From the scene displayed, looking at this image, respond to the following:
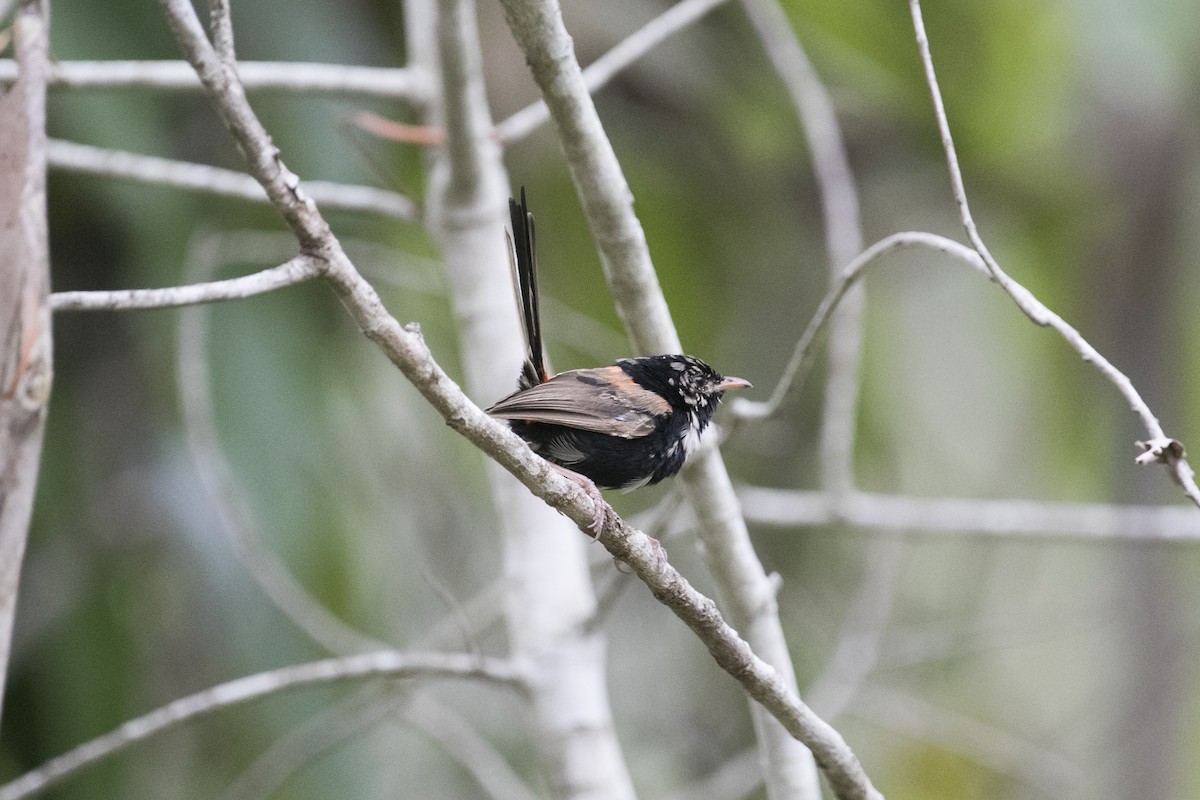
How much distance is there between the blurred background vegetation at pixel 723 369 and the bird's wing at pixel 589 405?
55.9 inches

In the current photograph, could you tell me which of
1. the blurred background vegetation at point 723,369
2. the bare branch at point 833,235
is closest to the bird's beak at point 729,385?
the bare branch at point 833,235

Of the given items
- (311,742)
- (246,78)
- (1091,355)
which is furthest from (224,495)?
(1091,355)

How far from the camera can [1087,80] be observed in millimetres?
6531

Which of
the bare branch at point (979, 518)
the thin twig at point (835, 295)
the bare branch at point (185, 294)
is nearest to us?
the bare branch at point (185, 294)

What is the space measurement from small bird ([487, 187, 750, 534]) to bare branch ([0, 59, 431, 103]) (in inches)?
40.2

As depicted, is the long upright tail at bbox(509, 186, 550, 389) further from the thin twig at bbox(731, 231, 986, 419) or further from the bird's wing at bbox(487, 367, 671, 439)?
the thin twig at bbox(731, 231, 986, 419)

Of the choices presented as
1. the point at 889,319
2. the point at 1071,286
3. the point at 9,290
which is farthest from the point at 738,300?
the point at 9,290

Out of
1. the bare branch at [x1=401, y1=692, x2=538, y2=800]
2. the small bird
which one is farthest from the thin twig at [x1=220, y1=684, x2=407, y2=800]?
the small bird

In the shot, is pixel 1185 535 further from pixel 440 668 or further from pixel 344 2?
pixel 344 2

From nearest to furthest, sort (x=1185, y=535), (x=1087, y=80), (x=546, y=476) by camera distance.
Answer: (x=546, y=476) < (x=1185, y=535) < (x=1087, y=80)

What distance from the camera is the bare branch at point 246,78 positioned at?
309 centimetres

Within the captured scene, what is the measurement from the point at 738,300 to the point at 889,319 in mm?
961

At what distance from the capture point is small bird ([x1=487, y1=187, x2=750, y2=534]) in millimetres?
2748

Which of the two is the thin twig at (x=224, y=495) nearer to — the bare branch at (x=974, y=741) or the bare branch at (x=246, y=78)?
the bare branch at (x=246, y=78)
